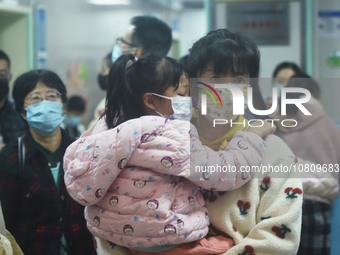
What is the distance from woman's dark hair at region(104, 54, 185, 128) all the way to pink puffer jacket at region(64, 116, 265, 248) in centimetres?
11

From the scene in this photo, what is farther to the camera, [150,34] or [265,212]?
[150,34]

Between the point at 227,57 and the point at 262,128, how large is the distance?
0.67 feet

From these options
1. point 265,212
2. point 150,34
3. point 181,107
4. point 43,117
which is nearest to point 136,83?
point 181,107

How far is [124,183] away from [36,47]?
239 centimetres

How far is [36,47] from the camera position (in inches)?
137

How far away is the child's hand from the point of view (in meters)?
1.38

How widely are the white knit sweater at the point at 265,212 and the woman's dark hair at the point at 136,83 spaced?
1.01 feet

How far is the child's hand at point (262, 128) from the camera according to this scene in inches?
54.2

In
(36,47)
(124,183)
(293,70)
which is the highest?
(36,47)

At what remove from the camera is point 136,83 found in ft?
4.66

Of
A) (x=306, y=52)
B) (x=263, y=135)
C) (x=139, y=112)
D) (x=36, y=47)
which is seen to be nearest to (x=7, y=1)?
(x=36, y=47)

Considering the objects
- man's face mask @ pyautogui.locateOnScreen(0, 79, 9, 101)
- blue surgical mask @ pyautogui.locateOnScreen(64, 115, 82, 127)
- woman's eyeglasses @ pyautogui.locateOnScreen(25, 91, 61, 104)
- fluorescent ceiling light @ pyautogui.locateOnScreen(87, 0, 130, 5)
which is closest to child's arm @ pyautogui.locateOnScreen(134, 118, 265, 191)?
woman's eyeglasses @ pyautogui.locateOnScreen(25, 91, 61, 104)

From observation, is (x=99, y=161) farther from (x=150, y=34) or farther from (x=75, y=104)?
(x=75, y=104)

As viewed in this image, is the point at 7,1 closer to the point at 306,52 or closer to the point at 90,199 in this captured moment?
the point at 306,52
